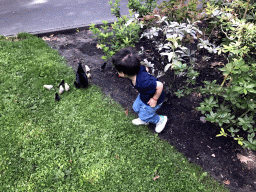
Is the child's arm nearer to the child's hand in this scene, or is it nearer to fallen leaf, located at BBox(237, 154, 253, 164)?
the child's hand

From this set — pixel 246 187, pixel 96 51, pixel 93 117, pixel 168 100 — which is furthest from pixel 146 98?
pixel 96 51

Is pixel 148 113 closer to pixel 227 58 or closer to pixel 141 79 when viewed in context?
pixel 141 79

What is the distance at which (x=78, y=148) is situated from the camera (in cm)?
271

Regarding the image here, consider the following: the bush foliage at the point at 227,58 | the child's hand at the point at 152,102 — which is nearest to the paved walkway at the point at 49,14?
the bush foliage at the point at 227,58

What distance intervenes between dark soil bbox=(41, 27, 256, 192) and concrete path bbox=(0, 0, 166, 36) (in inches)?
88.7

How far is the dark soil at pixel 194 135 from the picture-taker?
2.41 meters

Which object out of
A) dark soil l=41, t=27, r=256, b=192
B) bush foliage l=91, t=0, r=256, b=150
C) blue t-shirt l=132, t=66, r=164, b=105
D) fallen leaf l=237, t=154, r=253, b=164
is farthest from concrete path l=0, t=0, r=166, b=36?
fallen leaf l=237, t=154, r=253, b=164

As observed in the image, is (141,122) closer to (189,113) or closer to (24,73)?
(189,113)

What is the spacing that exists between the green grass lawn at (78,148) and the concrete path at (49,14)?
8.43 ft

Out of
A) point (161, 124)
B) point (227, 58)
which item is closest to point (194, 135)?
point (161, 124)

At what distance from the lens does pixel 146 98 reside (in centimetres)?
250

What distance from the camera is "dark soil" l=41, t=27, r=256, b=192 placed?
2.41m

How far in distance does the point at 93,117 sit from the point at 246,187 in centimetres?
258

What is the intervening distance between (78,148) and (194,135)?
195 centimetres
